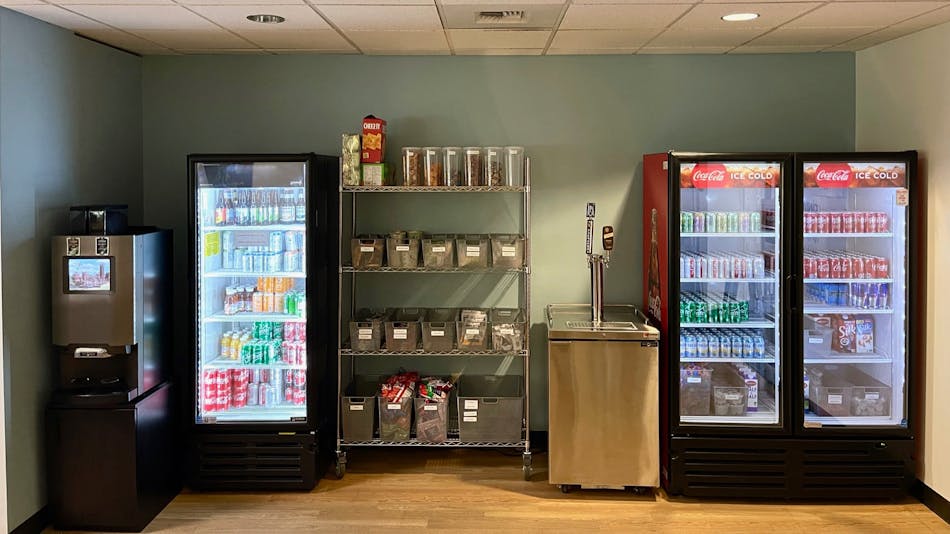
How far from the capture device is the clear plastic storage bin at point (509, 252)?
5059mm

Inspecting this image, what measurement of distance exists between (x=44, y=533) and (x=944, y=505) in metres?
4.58

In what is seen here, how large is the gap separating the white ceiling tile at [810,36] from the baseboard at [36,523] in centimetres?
455

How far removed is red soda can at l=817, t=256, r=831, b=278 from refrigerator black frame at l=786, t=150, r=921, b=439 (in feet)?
0.48

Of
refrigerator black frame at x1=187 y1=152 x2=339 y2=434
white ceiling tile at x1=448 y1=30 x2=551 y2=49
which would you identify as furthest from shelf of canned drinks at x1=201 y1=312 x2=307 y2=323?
white ceiling tile at x1=448 y1=30 x2=551 y2=49

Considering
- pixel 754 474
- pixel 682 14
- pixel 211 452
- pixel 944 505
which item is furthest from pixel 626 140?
pixel 211 452

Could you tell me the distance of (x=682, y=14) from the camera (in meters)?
4.24

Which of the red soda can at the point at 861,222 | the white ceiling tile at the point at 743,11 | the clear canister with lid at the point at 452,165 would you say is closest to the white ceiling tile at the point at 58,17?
the clear canister with lid at the point at 452,165

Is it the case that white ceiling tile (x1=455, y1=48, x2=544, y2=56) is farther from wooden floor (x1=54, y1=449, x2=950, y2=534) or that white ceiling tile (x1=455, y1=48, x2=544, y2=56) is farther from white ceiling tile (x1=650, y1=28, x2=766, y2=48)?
wooden floor (x1=54, y1=449, x2=950, y2=534)

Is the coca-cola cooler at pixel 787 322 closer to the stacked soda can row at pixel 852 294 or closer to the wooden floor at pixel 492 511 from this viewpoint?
the stacked soda can row at pixel 852 294

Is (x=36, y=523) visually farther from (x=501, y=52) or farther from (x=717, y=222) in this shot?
(x=717, y=222)

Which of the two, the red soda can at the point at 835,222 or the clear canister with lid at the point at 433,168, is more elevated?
the clear canister with lid at the point at 433,168

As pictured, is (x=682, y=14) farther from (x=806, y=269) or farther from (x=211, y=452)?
(x=211, y=452)

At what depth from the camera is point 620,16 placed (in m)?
4.26

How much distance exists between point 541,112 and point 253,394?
248 centimetres
